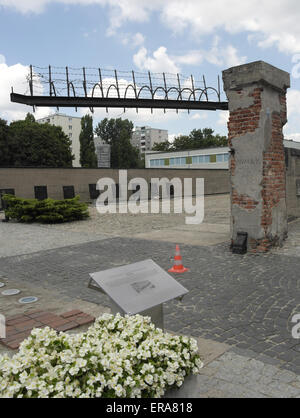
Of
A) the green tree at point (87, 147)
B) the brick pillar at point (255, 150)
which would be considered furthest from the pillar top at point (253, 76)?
the green tree at point (87, 147)

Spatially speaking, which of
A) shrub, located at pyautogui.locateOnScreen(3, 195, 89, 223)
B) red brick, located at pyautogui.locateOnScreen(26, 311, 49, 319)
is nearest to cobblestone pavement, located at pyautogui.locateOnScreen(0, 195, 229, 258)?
shrub, located at pyautogui.locateOnScreen(3, 195, 89, 223)

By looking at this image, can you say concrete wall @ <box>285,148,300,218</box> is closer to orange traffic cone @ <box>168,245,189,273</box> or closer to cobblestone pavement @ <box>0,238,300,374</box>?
cobblestone pavement @ <box>0,238,300,374</box>

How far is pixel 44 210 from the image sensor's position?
1574cm

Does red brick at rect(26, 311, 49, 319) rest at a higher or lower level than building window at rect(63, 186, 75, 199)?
lower

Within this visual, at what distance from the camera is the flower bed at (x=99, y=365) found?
6.66 feet

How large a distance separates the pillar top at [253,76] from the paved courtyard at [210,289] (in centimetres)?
414

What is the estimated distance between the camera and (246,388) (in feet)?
10.5

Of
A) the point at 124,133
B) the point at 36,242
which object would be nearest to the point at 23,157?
the point at 124,133

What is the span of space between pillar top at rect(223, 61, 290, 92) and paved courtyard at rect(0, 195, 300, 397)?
163 inches

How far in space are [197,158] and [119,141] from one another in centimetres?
2016

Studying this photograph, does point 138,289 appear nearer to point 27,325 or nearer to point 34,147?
point 27,325

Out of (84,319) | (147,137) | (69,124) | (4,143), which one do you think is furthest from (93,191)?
(147,137)

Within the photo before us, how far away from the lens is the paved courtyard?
3.51 meters

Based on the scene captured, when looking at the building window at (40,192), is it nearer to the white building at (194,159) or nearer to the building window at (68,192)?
the building window at (68,192)
